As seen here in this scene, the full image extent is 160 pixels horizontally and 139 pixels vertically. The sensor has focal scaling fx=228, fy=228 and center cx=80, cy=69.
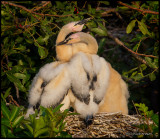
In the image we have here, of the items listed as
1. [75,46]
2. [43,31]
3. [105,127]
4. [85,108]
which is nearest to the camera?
[105,127]

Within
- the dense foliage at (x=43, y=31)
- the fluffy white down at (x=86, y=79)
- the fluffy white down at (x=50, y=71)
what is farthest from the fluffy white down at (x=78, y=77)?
the dense foliage at (x=43, y=31)

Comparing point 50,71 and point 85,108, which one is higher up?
point 50,71

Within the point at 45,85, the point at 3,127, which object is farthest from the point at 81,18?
the point at 3,127

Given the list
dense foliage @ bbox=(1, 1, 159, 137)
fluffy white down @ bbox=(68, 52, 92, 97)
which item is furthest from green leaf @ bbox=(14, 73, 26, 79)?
fluffy white down @ bbox=(68, 52, 92, 97)

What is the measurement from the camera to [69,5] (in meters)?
2.61

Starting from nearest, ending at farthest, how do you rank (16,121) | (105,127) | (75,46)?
(16,121) < (105,127) < (75,46)

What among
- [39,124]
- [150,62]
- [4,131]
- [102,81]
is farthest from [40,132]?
[150,62]

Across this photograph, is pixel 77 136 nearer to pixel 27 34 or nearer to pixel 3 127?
pixel 3 127

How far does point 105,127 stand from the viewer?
196cm

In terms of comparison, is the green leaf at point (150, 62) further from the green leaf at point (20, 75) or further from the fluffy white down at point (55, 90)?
the green leaf at point (20, 75)

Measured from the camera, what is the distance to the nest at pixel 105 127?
5.97ft

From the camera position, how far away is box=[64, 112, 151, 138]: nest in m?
1.82

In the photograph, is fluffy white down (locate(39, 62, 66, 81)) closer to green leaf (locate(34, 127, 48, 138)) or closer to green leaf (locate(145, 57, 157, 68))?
green leaf (locate(34, 127, 48, 138))

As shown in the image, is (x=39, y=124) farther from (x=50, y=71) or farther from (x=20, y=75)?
(x=20, y=75)
